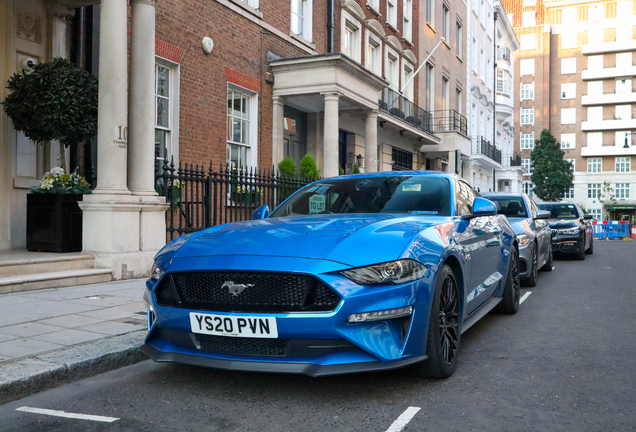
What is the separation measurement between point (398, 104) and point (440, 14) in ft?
28.5

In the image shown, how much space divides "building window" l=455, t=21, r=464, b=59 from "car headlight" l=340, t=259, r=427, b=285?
3004 centimetres

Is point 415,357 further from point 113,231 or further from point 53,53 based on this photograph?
point 53,53

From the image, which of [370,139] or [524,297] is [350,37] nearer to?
[370,139]

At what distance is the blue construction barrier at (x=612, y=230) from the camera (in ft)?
111

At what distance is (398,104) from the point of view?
75.0 feet

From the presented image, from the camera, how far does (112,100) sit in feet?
28.0

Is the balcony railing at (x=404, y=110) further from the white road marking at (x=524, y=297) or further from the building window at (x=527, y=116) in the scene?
the building window at (x=527, y=116)

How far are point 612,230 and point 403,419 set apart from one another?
34990 millimetres

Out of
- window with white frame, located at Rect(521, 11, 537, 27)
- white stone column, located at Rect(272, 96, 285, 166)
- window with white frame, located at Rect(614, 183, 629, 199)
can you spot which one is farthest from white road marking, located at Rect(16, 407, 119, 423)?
window with white frame, located at Rect(521, 11, 537, 27)

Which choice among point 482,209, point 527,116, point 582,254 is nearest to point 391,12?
point 582,254

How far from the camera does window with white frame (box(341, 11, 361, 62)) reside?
1922 cm

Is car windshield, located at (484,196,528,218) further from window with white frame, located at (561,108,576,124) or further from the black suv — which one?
window with white frame, located at (561,108,576,124)

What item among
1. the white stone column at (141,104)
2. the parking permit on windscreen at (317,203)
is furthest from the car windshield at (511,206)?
the white stone column at (141,104)

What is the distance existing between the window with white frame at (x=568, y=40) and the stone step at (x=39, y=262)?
80054 mm
